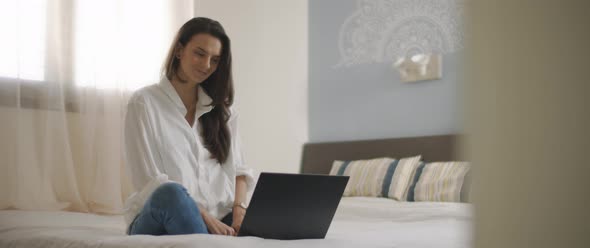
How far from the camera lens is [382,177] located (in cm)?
388

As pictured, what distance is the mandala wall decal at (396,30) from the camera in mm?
4234

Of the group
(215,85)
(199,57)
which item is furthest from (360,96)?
(199,57)

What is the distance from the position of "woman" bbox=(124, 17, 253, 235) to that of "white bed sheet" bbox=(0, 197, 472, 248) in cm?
23

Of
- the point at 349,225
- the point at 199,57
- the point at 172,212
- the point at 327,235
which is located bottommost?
the point at 349,225

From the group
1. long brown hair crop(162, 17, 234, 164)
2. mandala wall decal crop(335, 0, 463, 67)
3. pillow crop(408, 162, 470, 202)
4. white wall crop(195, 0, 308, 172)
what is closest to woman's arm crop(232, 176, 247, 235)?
long brown hair crop(162, 17, 234, 164)

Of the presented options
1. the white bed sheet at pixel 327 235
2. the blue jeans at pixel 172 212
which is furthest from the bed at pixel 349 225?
the blue jeans at pixel 172 212

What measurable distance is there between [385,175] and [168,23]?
1545 mm

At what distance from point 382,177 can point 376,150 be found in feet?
1.62

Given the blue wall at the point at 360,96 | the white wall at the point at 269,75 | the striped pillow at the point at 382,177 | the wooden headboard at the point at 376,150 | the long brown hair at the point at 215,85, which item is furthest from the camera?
the white wall at the point at 269,75

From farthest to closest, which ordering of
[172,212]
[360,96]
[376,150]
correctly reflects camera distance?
[360,96] < [376,150] < [172,212]

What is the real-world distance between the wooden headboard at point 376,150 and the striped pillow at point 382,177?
0.17m

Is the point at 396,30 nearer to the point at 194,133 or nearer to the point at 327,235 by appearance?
the point at 194,133

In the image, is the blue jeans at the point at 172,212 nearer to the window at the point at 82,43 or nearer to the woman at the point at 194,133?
the woman at the point at 194,133

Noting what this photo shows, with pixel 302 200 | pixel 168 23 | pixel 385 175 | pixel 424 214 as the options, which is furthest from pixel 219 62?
pixel 385 175
